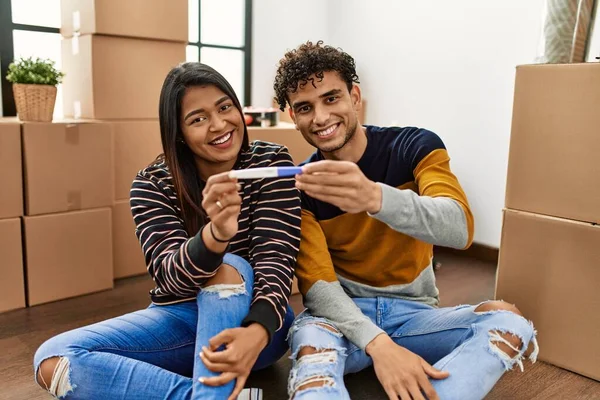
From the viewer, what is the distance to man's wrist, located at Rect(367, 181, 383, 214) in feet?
3.10

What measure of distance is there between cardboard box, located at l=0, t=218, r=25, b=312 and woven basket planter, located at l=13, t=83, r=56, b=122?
0.36m

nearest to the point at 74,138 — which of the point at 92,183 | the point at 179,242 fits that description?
the point at 92,183

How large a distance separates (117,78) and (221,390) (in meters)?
1.51

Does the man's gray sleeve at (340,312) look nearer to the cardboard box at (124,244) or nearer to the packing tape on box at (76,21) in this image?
the cardboard box at (124,244)

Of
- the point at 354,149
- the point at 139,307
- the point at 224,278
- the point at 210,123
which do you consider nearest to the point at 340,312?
the point at 224,278

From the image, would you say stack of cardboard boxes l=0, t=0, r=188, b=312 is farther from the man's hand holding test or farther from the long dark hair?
the man's hand holding test

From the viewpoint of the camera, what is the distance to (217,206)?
956 mm

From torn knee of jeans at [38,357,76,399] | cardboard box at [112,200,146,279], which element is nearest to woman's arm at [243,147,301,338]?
torn knee of jeans at [38,357,76,399]

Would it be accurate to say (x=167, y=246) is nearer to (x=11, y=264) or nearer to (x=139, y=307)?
(x=139, y=307)

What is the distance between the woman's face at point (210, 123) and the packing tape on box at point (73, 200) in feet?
3.04

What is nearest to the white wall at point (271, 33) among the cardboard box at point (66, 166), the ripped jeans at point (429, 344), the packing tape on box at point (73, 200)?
the cardboard box at point (66, 166)

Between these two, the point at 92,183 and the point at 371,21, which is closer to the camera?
the point at 92,183

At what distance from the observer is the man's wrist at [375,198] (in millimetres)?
946

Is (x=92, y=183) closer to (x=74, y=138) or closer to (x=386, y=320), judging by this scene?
(x=74, y=138)
